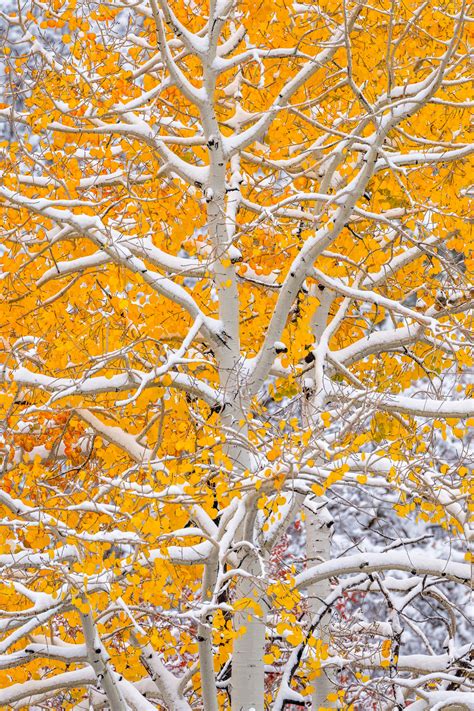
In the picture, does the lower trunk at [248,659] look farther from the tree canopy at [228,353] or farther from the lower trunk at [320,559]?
the lower trunk at [320,559]

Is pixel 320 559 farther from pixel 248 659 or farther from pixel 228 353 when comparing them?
pixel 228 353

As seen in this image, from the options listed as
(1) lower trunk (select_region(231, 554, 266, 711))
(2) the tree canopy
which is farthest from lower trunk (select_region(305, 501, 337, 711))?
(1) lower trunk (select_region(231, 554, 266, 711))

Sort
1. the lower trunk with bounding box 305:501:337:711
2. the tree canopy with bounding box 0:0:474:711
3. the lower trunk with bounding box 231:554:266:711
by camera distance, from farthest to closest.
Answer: the lower trunk with bounding box 305:501:337:711
the lower trunk with bounding box 231:554:266:711
the tree canopy with bounding box 0:0:474:711

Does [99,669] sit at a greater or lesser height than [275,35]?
lesser

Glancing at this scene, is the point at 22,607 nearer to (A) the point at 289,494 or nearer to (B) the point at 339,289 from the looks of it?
(A) the point at 289,494

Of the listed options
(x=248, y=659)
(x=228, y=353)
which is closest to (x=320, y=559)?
(x=248, y=659)

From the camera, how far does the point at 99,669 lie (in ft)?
22.4

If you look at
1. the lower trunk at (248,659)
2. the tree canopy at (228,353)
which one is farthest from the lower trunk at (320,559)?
the lower trunk at (248,659)

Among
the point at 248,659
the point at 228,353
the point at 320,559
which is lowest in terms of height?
the point at 248,659

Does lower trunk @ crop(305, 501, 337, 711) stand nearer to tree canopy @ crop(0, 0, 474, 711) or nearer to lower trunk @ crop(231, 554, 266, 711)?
tree canopy @ crop(0, 0, 474, 711)

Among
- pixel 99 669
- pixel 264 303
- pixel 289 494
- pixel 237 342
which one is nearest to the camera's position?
pixel 99 669

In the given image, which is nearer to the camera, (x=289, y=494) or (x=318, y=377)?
(x=318, y=377)

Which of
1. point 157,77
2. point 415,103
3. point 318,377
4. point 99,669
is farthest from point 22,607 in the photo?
point 415,103

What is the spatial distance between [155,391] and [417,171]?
10.3 feet
